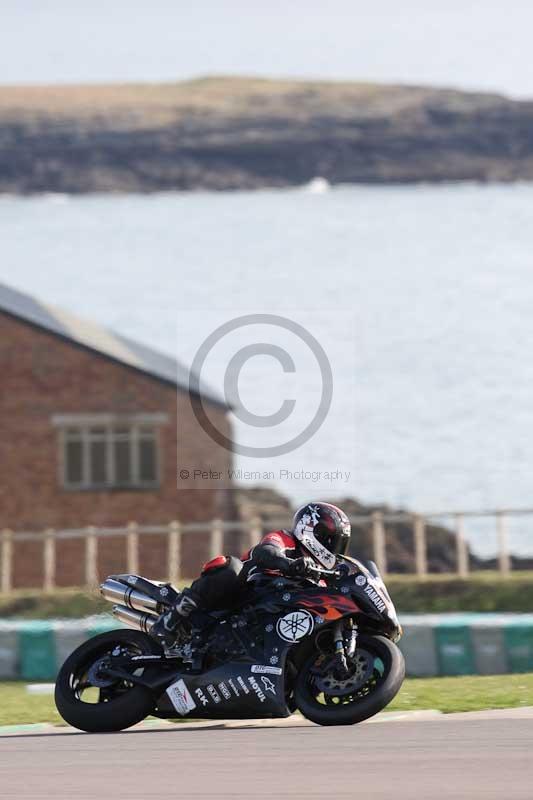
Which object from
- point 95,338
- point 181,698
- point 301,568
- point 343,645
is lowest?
point 181,698

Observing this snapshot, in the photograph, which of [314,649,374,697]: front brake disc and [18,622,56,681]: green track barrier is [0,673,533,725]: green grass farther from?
[18,622,56,681]: green track barrier

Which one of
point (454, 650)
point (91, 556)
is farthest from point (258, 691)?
point (91, 556)

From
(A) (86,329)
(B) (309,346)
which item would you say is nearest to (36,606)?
(A) (86,329)

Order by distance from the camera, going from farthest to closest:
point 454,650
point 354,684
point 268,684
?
point 454,650 → point 268,684 → point 354,684

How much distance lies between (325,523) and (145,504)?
27.5 metres

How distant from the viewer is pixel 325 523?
11.5 m

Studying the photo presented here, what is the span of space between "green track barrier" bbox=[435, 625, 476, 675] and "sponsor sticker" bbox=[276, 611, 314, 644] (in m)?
8.22

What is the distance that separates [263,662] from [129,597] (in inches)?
42.9

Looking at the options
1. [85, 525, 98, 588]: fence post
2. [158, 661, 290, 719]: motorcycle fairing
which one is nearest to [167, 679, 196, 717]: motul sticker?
[158, 661, 290, 719]: motorcycle fairing

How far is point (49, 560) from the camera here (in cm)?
3503

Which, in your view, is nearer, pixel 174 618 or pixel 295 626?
pixel 295 626

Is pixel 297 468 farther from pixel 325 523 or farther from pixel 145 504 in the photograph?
pixel 325 523

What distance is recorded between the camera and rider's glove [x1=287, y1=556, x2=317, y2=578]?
36.9ft

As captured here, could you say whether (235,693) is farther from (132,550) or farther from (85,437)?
(85,437)
